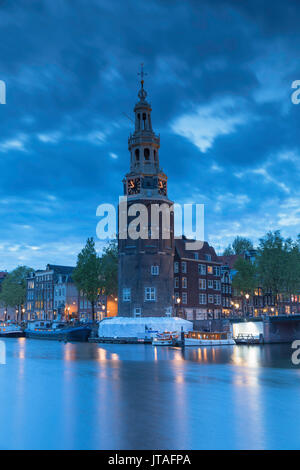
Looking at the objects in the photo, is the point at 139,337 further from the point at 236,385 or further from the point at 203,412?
the point at 203,412

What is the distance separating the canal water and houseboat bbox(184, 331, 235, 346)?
99.9 ft

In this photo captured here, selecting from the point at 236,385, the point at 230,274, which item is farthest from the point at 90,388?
the point at 230,274

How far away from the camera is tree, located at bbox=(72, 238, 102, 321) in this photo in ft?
327

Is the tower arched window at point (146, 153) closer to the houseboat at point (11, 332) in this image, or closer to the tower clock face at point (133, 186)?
the tower clock face at point (133, 186)

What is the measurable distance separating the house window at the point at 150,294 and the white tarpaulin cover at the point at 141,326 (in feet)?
12.6

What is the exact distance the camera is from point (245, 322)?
8256cm

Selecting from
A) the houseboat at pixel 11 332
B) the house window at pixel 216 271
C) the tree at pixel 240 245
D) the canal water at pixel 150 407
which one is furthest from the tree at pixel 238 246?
the canal water at pixel 150 407

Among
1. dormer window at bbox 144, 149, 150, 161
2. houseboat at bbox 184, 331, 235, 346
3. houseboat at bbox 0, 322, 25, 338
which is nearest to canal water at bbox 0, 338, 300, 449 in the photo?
houseboat at bbox 184, 331, 235, 346

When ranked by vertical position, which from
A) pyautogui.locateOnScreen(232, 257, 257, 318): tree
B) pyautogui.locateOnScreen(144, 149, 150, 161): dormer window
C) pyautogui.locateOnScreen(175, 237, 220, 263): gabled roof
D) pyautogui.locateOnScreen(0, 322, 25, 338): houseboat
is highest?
pyautogui.locateOnScreen(144, 149, 150, 161): dormer window

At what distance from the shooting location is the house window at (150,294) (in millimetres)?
88312

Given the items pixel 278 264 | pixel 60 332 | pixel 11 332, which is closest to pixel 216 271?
pixel 278 264

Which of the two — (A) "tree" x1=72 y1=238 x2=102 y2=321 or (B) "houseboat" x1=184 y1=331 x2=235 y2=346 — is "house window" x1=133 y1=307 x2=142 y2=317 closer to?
(B) "houseboat" x1=184 y1=331 x2=235 y2=346

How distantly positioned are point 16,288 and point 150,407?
134 metres
